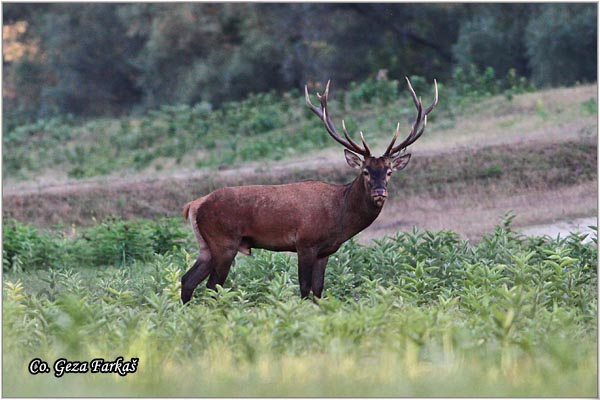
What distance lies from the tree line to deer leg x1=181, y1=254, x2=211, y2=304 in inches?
927

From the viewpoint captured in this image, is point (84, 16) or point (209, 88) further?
point (84, 16)

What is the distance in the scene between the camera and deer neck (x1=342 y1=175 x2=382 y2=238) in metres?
10.8

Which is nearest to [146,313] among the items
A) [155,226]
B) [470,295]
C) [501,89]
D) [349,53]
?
[470,295]

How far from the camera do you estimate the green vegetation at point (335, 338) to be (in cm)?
754

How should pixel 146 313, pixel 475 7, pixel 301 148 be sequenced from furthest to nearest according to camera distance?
pixel 475 7
pixel 301 148
pixel 146 313

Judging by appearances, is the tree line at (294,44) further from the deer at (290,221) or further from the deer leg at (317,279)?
the deer leg at (317,279)

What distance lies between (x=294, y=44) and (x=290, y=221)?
28596mm

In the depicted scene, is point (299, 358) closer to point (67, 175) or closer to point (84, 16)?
point (67, 175)

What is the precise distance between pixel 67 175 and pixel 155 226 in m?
10.3

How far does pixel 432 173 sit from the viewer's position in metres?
20.7

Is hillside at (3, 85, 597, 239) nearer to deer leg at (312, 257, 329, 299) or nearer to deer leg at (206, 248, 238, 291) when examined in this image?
deer leg at (312, 257, 329, 299)

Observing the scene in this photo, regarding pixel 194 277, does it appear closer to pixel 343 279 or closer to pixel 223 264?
pixel 223 264

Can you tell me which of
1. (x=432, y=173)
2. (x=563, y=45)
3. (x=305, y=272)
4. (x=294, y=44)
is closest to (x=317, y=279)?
(x=305, y=272)

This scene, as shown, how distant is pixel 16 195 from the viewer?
2141 centimetres
